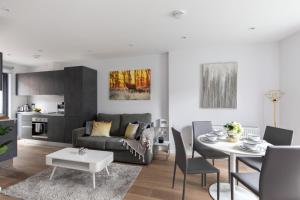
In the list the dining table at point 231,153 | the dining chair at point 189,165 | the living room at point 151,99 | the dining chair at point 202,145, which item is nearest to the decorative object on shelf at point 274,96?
the living room at point 151,99

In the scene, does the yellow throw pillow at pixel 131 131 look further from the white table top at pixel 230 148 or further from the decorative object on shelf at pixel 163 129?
the white table top at pixel 230 148

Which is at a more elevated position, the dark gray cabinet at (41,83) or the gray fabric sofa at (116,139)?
the dark gray cabinet at (41,83)

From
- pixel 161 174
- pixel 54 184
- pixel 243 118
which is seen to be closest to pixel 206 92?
pixel 243 118

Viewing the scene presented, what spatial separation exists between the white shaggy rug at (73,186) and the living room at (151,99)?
0.8 inches

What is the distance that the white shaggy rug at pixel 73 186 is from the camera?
7.27ft

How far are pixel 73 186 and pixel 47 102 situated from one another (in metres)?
3.88

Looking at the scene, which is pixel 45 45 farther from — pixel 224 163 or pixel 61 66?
pixel 224 163

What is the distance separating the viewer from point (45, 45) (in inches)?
143

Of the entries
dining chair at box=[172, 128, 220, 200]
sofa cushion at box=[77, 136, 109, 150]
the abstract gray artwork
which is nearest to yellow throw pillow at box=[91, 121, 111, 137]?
sofa cushion at box=[77, 136, 109, 150]

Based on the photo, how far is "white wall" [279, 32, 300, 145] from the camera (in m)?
2.94

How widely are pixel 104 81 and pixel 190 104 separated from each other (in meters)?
2.48

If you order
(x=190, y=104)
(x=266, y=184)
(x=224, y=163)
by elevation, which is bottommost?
(x=224, y=163)

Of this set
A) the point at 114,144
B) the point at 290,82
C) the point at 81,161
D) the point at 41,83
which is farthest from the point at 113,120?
the point at 290,82

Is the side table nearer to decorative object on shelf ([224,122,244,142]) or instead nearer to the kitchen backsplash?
decorative object on shelf ([224,122,244,142])
